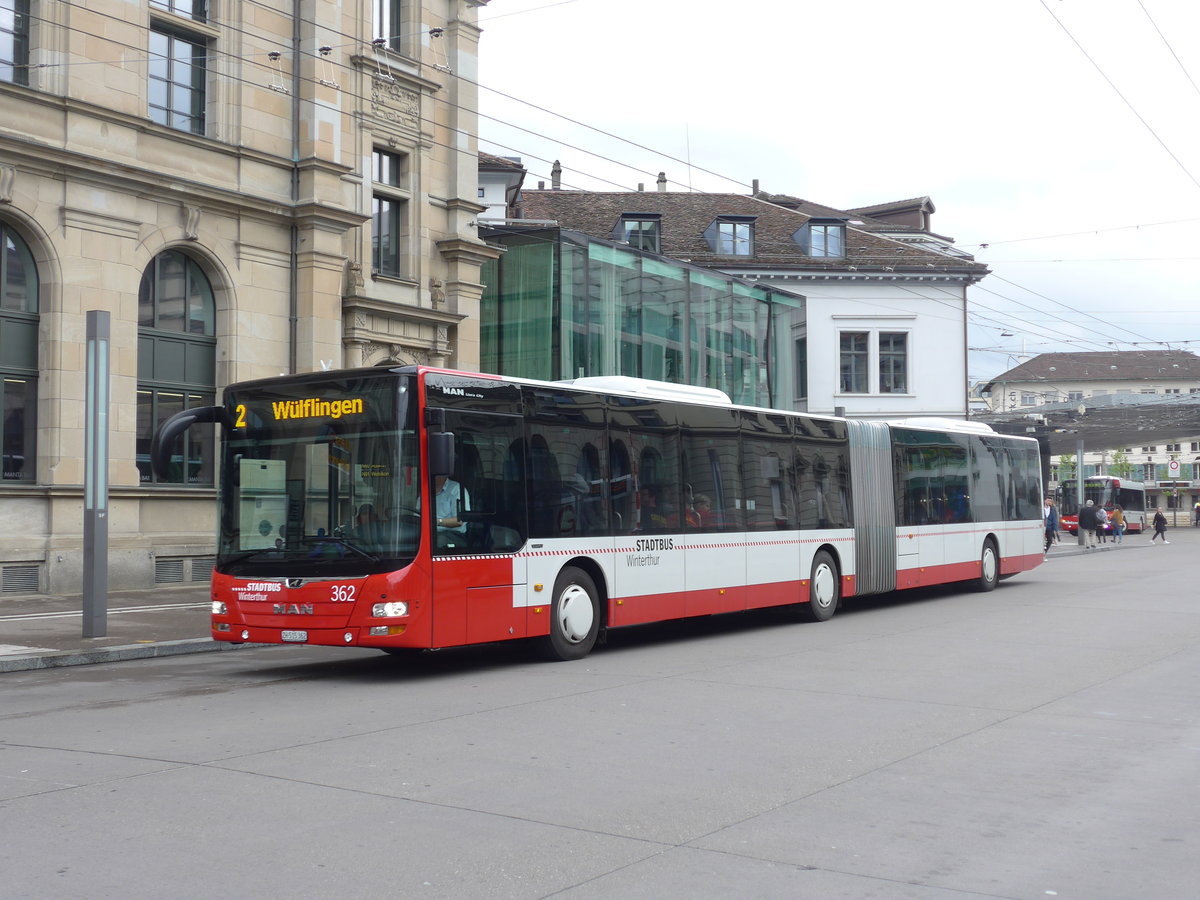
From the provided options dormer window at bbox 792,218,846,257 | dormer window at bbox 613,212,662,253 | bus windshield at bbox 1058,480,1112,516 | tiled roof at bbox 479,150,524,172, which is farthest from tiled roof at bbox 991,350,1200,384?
tiled roof at bbox 479,150,524,172

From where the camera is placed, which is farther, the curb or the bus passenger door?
the curb

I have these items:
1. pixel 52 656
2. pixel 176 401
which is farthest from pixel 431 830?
pixel 176 401

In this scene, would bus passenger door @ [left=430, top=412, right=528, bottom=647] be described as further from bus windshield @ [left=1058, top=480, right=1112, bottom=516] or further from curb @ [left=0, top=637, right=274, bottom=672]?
bus windshield @ [left=1058, top=480, right=1112, bottom=516]

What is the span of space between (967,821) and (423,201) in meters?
22.8

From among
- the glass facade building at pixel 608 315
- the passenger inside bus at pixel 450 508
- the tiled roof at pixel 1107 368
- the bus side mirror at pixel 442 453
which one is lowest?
the passenger inside bus at pixel 450 508

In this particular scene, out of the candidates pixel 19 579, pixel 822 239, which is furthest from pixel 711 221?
pixel 19 579

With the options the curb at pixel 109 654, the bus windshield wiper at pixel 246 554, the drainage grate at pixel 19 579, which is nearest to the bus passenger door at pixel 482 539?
the bus windshield wiper at pixel 246 554

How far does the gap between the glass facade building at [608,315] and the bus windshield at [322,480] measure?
1865 centimetres

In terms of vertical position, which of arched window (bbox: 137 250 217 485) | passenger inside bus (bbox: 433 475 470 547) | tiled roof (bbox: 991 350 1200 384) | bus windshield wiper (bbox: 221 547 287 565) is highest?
tiled roof (bbox: 991 350 1200 384)

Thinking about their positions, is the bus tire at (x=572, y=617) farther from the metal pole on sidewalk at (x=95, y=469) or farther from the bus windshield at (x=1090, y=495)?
the bus windshield at (x=1090, y=495)

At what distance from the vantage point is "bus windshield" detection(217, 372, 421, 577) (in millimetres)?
11516

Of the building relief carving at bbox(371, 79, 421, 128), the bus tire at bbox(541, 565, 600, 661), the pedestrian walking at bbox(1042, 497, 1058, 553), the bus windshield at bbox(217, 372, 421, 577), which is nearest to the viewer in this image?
the bus windshield at bbox(217, 372, 421, 577)

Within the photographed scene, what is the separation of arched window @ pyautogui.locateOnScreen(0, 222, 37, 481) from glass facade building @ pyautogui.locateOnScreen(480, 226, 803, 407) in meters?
12.4

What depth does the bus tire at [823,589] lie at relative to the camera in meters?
18.2
